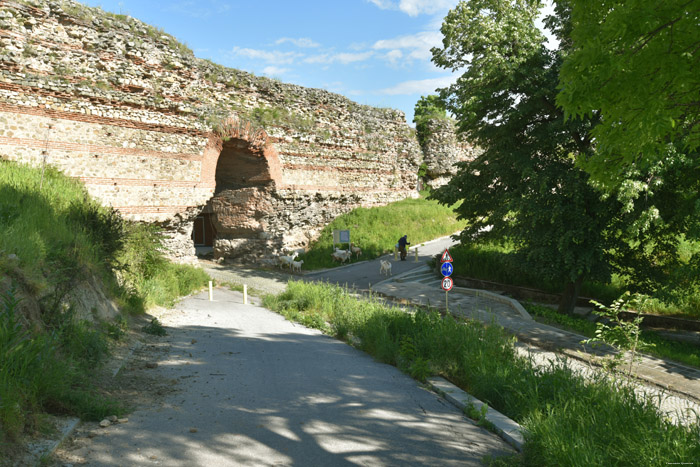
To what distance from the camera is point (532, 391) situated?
488 centimetres

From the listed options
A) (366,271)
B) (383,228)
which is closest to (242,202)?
(366,271)

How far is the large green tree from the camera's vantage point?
1105 cm

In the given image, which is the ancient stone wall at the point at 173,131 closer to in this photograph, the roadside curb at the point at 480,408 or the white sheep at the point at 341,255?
the white sheep at the point at 341,255

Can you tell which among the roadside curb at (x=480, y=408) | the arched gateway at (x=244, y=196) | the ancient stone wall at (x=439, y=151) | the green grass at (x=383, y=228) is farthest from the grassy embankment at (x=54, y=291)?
the ancient stone wall at (x=439, y=151)

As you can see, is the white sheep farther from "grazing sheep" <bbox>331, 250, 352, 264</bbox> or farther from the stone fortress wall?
the stone fortress wall

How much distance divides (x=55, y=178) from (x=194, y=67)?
775cm

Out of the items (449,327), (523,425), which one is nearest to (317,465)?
(523,425)

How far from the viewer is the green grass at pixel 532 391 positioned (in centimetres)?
345

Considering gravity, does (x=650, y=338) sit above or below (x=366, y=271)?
below

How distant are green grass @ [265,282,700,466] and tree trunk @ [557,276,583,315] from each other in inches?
260

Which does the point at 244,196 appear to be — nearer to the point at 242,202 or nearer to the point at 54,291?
the point at 242,202

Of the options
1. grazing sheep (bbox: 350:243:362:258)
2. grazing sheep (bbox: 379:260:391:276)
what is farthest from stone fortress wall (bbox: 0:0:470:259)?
grazing sheep (bbox: 379:260:391:276)

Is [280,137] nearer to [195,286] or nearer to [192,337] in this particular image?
[195,286]

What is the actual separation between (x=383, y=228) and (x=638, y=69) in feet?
63.9
